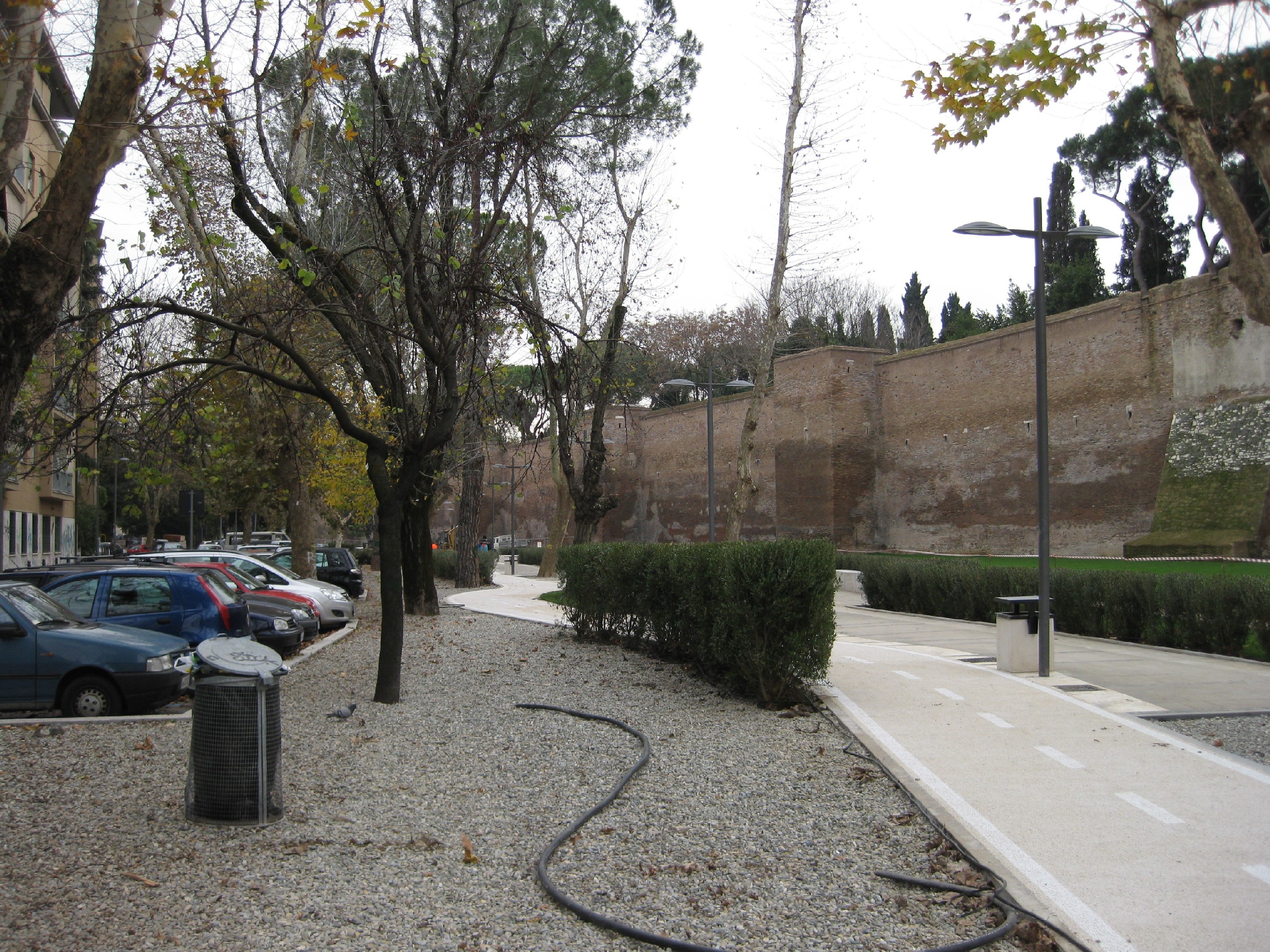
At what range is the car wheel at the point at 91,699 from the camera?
28.9 feet

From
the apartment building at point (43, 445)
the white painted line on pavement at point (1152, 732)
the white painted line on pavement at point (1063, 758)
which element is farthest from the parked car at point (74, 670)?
the white painted line on pavement at point (1152, 732)

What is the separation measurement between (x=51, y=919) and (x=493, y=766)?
10.9ft

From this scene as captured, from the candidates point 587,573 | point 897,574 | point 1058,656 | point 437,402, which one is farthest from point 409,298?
point 897,574

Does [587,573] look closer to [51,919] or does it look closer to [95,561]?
[95,561]

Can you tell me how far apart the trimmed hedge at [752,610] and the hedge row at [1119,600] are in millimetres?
6295

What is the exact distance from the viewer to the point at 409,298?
9.73 metres

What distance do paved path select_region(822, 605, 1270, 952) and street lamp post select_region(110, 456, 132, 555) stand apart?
25.5ft

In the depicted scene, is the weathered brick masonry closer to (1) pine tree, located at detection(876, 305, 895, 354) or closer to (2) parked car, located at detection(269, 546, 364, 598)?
(2) parked car, located at detection(269, 546, 364, 598)

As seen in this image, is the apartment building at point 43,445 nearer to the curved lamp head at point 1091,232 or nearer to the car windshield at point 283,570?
the car windshield at point 283,570

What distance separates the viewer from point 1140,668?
12.0m

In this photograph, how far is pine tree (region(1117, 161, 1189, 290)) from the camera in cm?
4369

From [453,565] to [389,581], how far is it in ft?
105

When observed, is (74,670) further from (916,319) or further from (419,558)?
(916,319)

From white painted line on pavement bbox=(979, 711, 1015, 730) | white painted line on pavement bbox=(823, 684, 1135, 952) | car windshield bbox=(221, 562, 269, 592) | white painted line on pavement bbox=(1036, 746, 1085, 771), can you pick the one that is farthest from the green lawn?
car windshield bbox=(221, 562, 269, 592)
